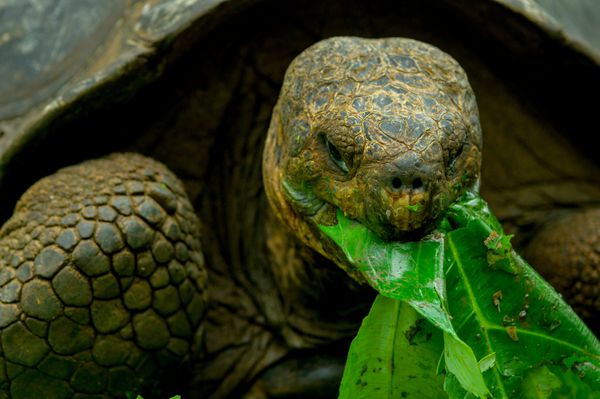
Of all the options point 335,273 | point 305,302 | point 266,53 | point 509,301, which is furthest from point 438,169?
point 266,53

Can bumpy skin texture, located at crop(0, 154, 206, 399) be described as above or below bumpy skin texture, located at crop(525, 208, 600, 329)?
above

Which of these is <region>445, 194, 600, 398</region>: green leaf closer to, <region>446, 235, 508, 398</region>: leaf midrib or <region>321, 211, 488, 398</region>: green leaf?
<region>446, 235, 508, 398</region>: leaf midrib

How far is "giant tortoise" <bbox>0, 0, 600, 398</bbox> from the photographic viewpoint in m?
2.66

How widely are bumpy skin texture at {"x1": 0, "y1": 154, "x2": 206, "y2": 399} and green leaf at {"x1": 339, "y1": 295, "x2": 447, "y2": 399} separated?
2.56 ft

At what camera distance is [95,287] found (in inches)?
107

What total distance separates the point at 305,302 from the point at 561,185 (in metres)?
1.35

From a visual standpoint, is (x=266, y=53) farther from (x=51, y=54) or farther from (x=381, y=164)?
(x=381, y=164)

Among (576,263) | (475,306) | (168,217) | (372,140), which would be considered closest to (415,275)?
(475,306)

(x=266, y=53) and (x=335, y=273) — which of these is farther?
(x=266, y=53)

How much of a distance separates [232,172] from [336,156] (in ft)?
3.78

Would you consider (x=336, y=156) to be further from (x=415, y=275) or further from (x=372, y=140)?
(x=415, y=275)

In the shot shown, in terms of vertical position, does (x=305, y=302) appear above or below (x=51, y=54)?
below

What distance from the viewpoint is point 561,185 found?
154 inches

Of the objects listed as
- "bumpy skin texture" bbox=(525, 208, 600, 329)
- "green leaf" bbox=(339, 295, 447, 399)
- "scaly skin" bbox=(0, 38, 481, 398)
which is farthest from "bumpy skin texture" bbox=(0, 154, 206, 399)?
"bumpy skin texture" bbox=(525, 208, 600, 329)
